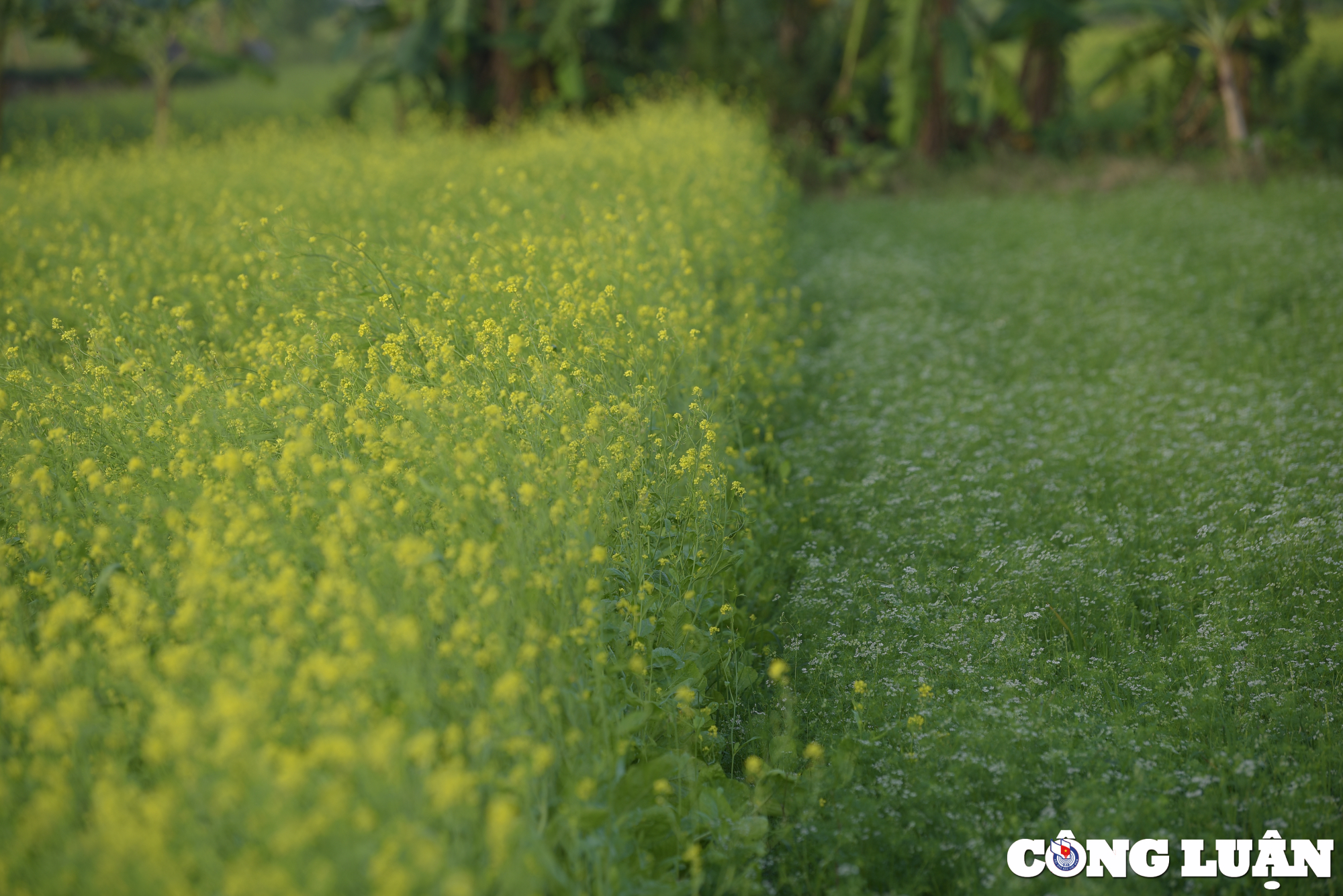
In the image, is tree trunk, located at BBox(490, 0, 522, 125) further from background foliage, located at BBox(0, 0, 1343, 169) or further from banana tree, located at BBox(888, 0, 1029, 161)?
banana tree, located at BBox(888, 0, 1029, 161)

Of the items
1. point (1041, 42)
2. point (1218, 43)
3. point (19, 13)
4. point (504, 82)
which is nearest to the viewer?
point (1218, 43)

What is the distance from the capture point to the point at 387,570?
283cm

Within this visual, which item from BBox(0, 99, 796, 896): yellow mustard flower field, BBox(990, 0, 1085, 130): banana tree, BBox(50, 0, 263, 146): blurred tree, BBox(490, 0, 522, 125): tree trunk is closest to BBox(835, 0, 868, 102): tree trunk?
BBox(990, 0, 1085, 130): banana tree

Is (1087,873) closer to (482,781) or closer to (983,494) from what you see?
(482,781)

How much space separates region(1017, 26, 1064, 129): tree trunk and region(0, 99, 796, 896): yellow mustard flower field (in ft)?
36.7

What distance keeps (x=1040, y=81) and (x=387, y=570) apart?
15868mm

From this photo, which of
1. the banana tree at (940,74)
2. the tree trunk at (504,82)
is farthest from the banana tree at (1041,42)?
the tree trunk at (504,82)

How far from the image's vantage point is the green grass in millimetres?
2879

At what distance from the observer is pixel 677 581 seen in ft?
11.8

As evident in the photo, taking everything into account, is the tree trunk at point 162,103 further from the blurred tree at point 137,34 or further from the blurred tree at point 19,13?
the blurred tree at point 19,13

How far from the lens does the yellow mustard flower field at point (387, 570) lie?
2.08 metres

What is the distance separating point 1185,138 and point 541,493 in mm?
14595

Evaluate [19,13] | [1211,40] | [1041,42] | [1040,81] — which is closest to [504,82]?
[19,13]

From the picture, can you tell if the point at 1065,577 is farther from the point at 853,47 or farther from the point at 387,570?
the point at 853,47
